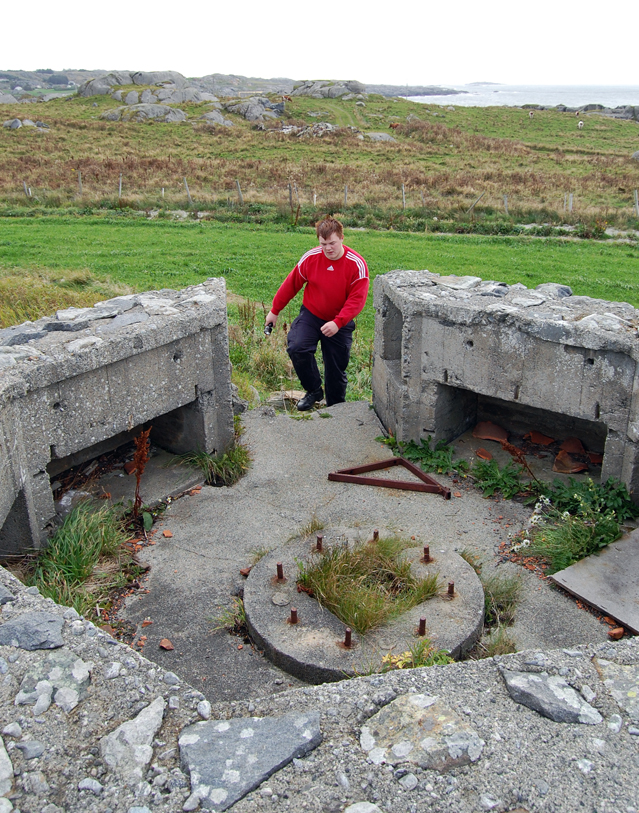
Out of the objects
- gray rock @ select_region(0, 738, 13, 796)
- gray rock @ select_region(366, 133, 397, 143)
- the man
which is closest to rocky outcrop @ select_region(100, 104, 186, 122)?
gray rock @ select_region(366, 133, 397, 143)

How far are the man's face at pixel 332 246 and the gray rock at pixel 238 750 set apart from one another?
4616 mm

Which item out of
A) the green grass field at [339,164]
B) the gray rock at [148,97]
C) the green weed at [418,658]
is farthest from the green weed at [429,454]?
the gray rock at [148,97]

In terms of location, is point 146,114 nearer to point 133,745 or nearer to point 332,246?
point 332,246

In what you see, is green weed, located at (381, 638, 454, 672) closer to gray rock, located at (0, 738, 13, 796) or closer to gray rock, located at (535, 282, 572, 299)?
gray rock, located at (0, 738, 13, 796)

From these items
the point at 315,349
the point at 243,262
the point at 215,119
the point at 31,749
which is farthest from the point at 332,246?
the point at 215,119

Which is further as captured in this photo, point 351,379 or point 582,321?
point 351,379

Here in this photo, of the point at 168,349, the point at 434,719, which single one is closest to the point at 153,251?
the point at 168,349

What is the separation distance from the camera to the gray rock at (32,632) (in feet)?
9.25

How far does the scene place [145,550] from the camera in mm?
4980

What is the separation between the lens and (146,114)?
162 feet

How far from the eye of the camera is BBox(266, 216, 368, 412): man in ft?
21.3

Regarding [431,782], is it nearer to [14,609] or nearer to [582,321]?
[14,609]

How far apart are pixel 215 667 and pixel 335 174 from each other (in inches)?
1064

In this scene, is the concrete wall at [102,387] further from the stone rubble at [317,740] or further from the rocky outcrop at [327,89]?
the rocky outcrop at [327,89]
